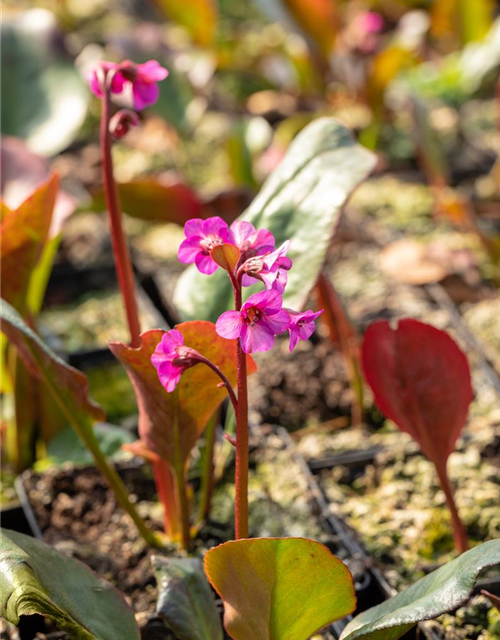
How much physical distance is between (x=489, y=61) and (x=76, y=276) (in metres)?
1.32

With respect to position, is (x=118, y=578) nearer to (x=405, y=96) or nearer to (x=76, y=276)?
(x=76, y=276)

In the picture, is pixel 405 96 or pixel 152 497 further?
pixel 405 96

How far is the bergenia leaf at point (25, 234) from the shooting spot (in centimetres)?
95

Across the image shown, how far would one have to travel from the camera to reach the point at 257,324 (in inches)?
27.2

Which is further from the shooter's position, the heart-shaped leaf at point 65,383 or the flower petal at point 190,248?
the heart-shaped leaf at point 65,383

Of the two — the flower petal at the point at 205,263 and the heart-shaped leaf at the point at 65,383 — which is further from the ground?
the flower petal at the point at 205,263

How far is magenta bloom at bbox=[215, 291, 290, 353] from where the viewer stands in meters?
0.68

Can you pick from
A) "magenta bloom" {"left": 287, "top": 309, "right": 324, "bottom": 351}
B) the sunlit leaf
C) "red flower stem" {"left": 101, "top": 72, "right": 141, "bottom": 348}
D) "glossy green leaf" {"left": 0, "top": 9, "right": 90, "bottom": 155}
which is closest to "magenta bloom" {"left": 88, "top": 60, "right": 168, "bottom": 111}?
"red flower stem" {"left": 101, "top": 72, "right": 141, "bottom": 348}

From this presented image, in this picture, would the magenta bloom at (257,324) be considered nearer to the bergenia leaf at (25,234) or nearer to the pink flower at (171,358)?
the pink flower at (171,358)

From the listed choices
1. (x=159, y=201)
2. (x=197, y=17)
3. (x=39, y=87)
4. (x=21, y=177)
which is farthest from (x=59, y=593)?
(x=197, y=17)

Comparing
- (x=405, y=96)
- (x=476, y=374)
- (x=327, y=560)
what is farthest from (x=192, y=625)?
(x=405, y=96)

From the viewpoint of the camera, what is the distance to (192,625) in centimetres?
83

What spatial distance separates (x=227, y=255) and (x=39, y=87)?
3.74 feet

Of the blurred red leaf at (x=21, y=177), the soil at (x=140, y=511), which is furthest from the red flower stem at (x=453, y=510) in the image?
the blurred red leaf at (x=21, y=177)
